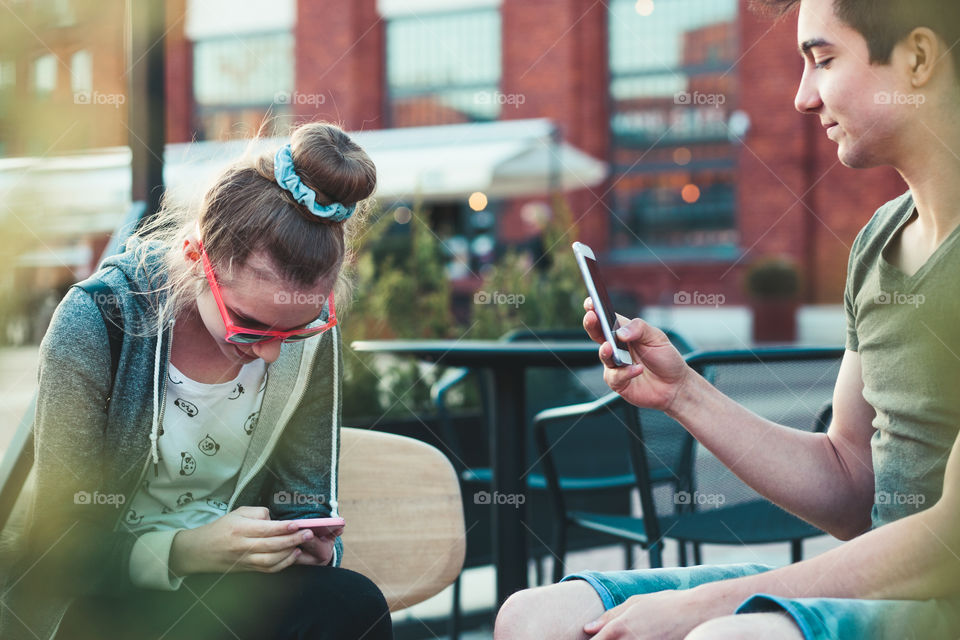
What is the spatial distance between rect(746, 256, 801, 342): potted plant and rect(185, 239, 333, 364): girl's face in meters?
11.7

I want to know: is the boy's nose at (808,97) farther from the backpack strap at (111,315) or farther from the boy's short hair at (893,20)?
the backpack strap at (111,315)

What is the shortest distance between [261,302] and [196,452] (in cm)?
31

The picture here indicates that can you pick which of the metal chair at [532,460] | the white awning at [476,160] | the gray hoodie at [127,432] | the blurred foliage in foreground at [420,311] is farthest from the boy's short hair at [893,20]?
the white awning at [476,160]

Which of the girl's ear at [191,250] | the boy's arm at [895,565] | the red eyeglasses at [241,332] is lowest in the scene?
the boy's arm at [895,565]

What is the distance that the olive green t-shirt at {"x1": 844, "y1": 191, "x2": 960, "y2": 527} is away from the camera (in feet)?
3.99

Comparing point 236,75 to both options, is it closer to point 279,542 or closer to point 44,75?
point 279,542

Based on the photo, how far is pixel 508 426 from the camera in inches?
108

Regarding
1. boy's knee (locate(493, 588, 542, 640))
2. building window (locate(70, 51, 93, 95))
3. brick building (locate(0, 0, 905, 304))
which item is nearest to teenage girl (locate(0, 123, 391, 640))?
boy's knee (locate(493, 588, 542, 640))

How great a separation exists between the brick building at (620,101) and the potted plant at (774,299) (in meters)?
A: 0.97

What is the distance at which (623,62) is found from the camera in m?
14.9

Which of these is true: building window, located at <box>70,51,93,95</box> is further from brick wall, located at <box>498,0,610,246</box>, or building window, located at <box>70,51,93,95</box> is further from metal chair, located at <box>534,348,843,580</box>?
brick wall, located at <box>498,0,610,246</box>

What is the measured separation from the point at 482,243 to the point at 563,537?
40.9 ft

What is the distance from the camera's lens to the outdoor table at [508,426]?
2627 millimetres

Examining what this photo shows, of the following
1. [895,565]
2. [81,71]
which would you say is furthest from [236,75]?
[81,71]
